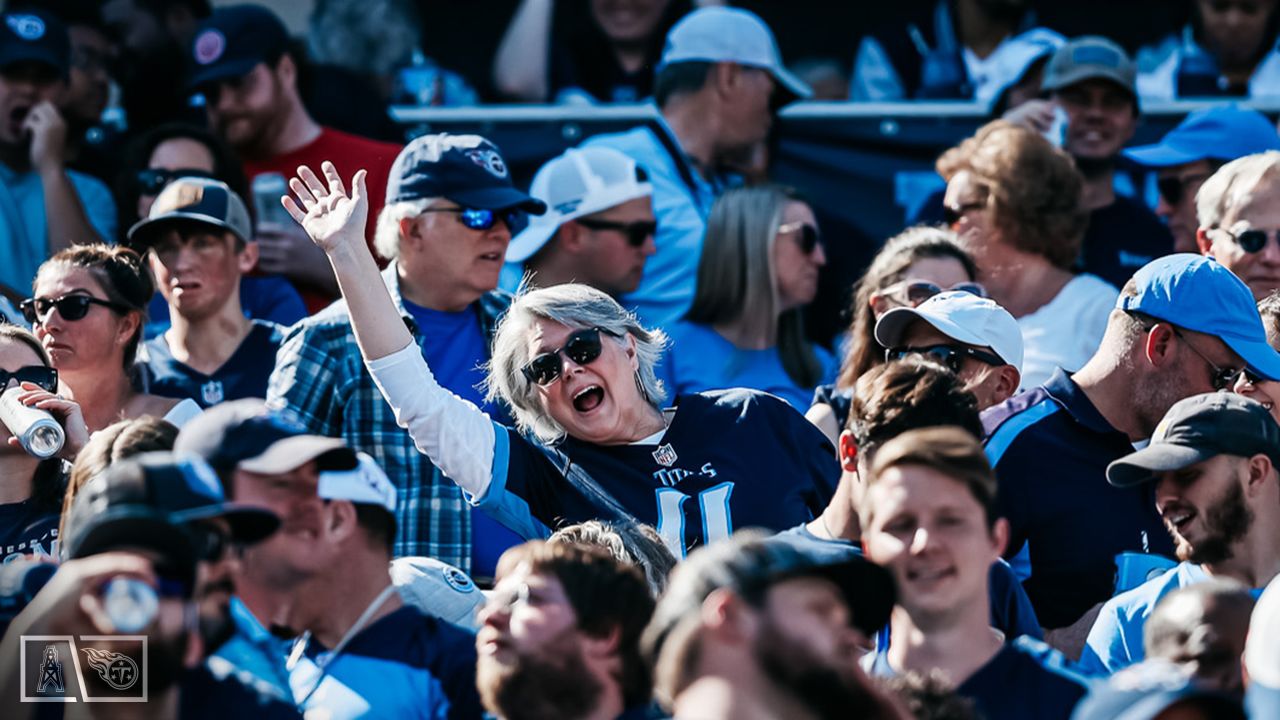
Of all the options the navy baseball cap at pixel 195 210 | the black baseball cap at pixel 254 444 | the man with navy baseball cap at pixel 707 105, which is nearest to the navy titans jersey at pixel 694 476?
the black baseball cap at pixel 254 444

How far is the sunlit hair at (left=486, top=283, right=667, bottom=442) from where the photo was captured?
14.4ft

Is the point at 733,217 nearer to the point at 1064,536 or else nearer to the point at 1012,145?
the point at 1012,145

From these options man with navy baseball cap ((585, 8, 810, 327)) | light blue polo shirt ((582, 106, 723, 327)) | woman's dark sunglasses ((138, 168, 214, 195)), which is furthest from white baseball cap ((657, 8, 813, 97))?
woman's dark sunglasses ((138, 168, 214, 195))

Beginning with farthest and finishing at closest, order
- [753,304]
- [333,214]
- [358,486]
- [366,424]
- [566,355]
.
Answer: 1. [753,304]
2. [366,424]
3. [566,355]
4. [333,214]
5. [358,486]

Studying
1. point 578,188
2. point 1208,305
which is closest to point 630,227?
point 578,188

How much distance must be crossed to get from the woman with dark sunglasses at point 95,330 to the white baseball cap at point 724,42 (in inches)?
89.3

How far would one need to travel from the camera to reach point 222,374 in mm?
5367

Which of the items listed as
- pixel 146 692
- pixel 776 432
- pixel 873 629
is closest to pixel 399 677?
pixel 146 692

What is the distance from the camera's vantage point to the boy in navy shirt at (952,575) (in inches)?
127

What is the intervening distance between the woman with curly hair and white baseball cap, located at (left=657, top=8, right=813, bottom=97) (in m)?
1.05

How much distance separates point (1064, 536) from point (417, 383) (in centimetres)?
159

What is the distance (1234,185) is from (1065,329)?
0.64 meters

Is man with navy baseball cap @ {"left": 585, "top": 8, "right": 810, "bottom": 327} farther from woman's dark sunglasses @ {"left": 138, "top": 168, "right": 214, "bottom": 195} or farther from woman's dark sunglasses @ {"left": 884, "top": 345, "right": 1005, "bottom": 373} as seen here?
woman's dark sunglasses @ {"left": 884, "top": 345, "right": 1005, "bottom": 373}

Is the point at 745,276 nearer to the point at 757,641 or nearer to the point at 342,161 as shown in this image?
the point at 342,161
